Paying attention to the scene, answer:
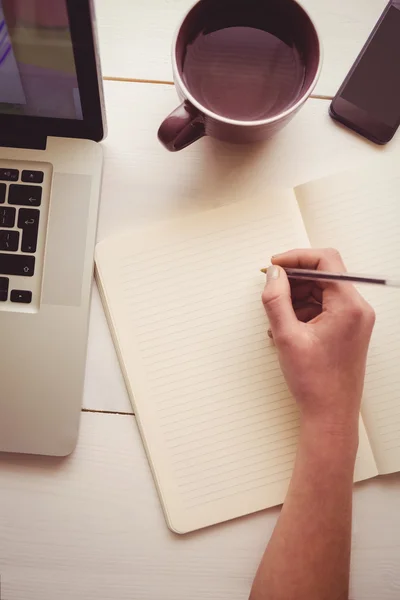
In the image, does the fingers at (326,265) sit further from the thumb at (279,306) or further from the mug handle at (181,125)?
the mug handle at (181,125)

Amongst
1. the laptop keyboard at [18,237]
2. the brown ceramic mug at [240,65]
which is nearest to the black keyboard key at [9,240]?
the laptop keyboard at [18,237]

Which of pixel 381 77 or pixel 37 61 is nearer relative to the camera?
pixel 37 61

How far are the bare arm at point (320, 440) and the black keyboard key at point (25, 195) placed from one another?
0.69 feet

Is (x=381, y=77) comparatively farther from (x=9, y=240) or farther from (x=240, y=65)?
(x=9, y=240)

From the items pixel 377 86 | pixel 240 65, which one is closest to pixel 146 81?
pixel 240 65

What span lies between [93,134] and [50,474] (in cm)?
30

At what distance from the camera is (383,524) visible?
1.61ft

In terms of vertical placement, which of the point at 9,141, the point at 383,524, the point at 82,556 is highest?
the point at 9,141

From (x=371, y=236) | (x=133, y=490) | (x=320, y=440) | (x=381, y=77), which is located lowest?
(x=133, y=490)

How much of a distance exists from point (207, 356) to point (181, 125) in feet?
0.64

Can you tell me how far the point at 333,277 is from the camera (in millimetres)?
439

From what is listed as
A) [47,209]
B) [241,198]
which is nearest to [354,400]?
[241,198]

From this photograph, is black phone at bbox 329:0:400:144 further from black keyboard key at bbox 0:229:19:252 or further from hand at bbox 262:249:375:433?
black keyboard key at bbox 0:229:19:252

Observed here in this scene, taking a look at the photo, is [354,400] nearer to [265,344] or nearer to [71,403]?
[265,344]
